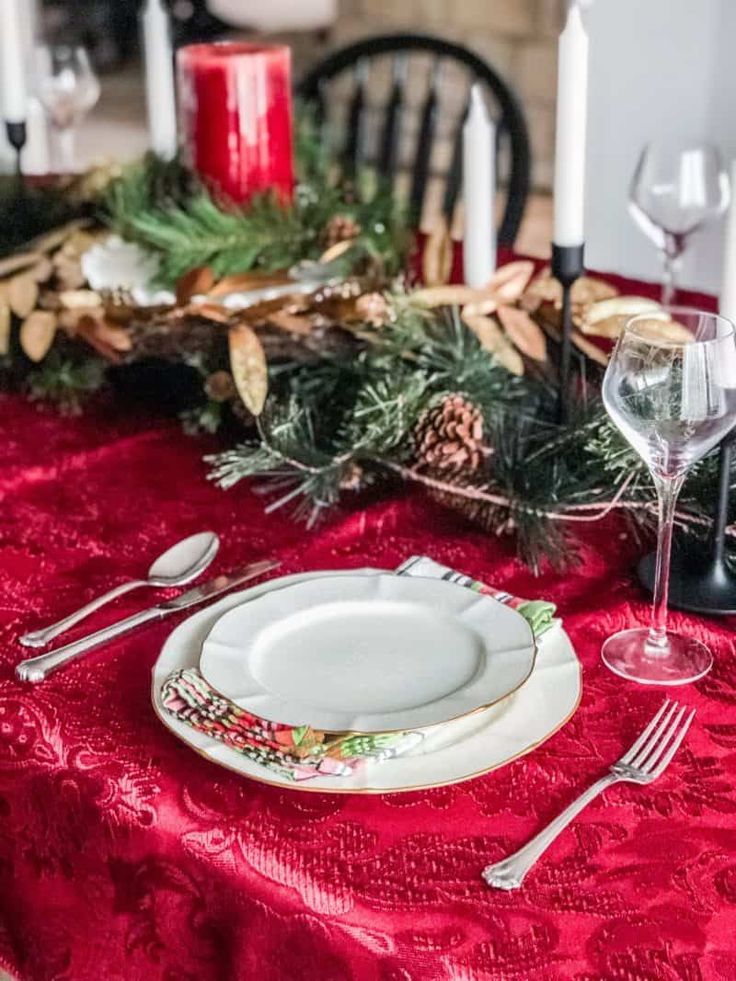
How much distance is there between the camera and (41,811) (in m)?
0.73

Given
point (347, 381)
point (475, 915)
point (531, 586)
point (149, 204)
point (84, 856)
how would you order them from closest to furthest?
point (475, 915) < point (84, 856) < point (531, 586) < point (347, 381) < point (149, 204)

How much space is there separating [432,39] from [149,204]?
32.3 inches

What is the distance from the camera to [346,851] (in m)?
0.64

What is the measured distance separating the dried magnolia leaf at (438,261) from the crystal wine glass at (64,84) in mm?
733

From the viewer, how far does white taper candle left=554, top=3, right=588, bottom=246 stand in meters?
0.89

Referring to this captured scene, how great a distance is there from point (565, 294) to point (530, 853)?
18.2 inches

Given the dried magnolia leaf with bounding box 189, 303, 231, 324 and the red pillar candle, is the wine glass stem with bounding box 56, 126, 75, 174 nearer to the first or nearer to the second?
the red pillar candle

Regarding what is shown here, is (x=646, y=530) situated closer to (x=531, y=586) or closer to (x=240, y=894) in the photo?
(x=531, y=586)

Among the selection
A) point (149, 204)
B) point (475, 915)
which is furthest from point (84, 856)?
point (149, 204)

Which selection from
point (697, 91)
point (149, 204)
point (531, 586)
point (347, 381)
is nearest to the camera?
point (531, 586)

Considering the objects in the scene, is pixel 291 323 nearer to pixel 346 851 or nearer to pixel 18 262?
pixel 18 262

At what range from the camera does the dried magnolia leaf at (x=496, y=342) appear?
1007 millimetres

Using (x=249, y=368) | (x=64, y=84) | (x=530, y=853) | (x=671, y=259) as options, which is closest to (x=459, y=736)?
(x=530, y=853)

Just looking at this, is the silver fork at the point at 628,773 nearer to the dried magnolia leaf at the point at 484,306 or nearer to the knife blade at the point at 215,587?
the knife blade at the point at 215,587
